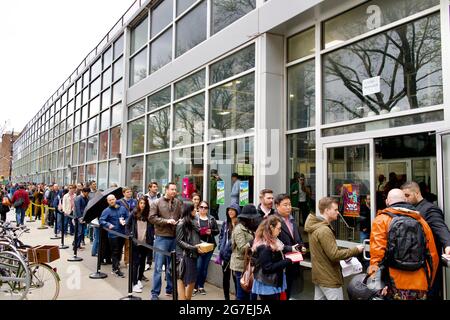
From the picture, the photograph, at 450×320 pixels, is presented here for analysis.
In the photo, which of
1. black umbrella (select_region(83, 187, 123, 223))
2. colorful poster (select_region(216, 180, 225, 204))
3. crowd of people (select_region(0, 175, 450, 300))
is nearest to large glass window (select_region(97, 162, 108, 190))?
black umbrella (select_region(83, 187, 123, 223))

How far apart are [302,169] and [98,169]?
13301 millimetres

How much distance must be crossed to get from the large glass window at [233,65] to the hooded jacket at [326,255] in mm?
4495

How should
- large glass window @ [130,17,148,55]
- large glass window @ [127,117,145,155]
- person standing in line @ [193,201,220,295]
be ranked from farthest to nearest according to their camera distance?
large glass window @ [130,17,148,55] → large glass window @ [127,117,145,155] → person standing in line @ [193,201,220,295]

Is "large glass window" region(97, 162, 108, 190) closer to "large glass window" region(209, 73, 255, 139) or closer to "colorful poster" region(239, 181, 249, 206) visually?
"large glass window" region(209, 73, 255, 139)

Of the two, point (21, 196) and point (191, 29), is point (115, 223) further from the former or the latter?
point (21, 196)

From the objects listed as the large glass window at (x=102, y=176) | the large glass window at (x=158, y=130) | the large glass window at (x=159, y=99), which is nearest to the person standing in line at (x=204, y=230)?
the large glass window at (x=158, y=130)

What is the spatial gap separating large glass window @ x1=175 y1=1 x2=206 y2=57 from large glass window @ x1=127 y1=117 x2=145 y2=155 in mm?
3259

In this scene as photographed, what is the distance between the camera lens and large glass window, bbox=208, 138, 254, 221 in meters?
7.68

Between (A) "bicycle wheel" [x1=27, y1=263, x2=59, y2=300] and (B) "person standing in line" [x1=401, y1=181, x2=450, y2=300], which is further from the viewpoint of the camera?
(A) "bicycle wheel" [x1=27, y1=263, x2=59, y2=300]

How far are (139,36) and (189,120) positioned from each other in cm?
579

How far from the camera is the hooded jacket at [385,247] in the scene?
12.2ft

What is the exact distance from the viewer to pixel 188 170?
1005cm

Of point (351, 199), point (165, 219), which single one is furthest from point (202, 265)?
point (351, 199)

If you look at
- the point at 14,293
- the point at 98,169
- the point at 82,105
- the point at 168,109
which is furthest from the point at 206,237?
the point at 82,105
